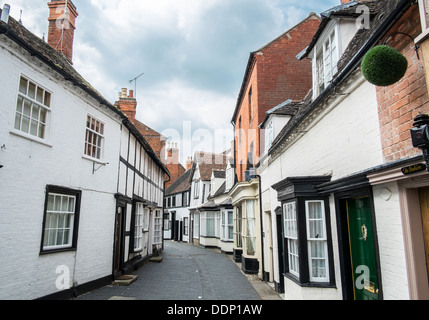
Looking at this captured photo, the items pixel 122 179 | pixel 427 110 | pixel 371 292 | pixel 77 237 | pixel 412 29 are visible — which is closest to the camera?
pixel 427 110

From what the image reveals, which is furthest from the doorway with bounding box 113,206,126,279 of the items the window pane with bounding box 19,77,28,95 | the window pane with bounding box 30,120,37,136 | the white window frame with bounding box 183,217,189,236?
the white window frame with bounding box 183,217,189,236

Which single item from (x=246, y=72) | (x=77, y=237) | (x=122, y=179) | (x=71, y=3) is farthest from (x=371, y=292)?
(x=71, y=3)

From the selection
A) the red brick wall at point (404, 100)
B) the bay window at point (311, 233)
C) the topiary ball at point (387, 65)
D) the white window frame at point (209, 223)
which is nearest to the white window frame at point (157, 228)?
the white window frame at point (209, 223)

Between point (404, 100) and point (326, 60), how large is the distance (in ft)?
11.7

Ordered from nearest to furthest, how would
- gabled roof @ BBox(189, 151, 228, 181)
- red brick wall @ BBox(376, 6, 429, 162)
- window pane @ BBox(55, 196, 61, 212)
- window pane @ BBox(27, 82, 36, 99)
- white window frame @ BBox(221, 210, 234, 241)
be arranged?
red brick wall @ BBox(376, 6, 429, 162) < window pane @ BBox(27, 82, 36, 99) < window pane @ BBox(55, 196, 61, 212) < white window frame @ BBox(221, 210, 234, 241) < gabled roof @ BBox(189, 151, 228, 181)

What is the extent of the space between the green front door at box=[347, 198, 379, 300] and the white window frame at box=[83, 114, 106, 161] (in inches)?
290

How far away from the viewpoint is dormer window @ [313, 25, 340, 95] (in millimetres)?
6547

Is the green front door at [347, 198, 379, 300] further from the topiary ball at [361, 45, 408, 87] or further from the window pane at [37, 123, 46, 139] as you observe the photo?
the window pane at [37, 123, 46, 139]

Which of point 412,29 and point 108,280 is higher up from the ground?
point 412,29

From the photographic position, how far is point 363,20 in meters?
6.13

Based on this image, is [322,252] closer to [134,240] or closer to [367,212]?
[367,212]

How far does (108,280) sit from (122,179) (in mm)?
3695

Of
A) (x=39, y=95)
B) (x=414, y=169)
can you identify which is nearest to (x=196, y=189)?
(x=39, y=95)

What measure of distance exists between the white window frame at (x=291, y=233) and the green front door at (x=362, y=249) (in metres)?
1.32
